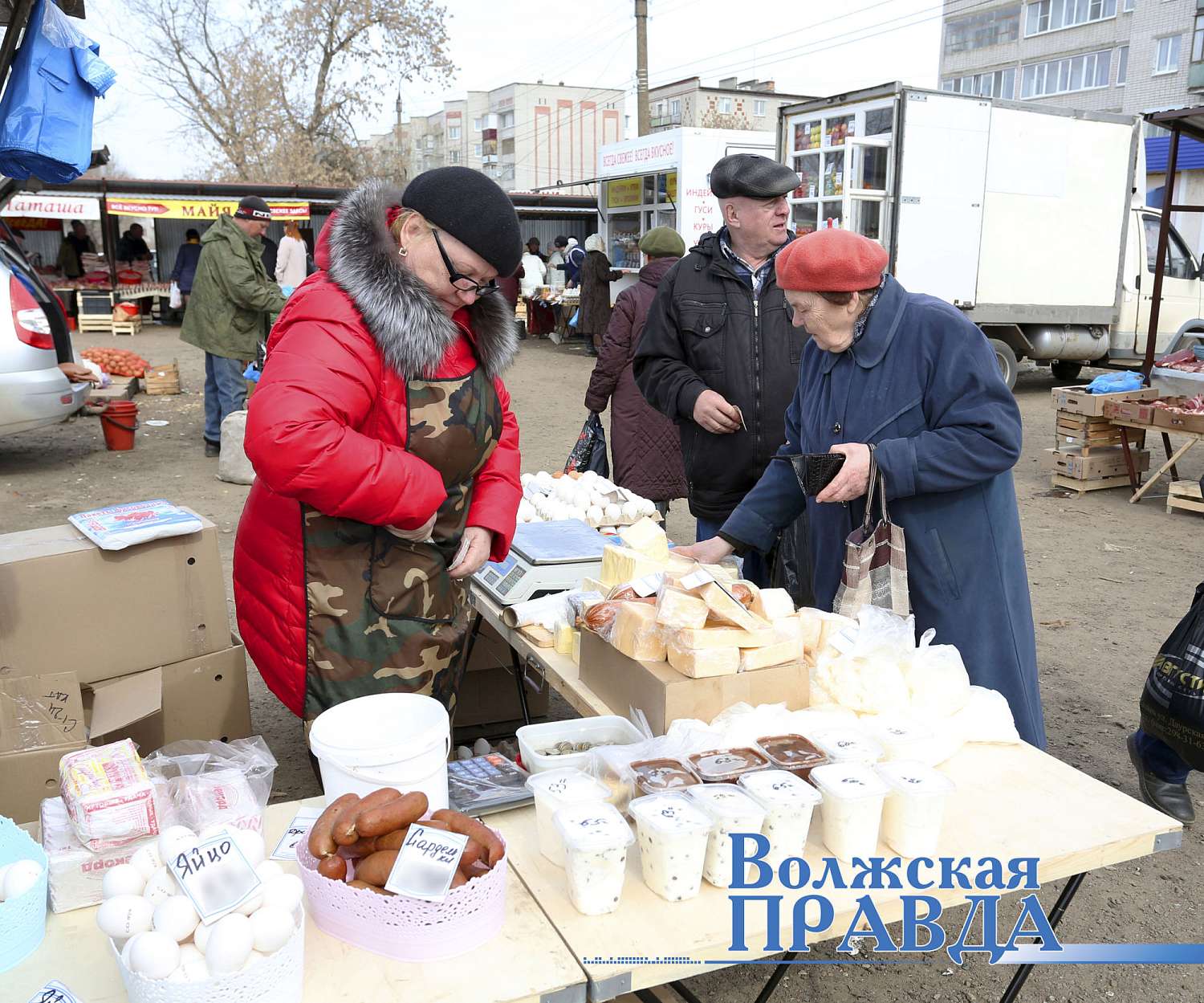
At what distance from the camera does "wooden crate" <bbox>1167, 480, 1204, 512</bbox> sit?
282 inches

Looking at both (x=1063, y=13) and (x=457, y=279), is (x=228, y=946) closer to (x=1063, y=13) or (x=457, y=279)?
(x=457, y=279)

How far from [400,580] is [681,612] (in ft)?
2.55

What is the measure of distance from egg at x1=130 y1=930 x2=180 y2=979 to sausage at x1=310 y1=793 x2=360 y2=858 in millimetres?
253

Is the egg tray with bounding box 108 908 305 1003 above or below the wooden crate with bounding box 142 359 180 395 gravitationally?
above

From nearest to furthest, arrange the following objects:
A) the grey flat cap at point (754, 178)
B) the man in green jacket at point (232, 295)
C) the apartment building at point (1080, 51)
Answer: the grey flat cap at point (754, 178) → the man in green jacket at point (232, 295) → the apartment building at point (1080, 51)

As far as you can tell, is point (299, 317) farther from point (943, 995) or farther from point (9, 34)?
point (943, 995)

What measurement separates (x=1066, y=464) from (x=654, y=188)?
360 inches

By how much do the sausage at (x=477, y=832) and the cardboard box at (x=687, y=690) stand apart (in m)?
0.59

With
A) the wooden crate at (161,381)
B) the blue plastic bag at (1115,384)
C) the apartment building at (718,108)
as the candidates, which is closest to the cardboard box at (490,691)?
the blue plastic bag at (1115,384)

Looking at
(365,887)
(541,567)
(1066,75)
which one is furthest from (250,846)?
(1066,75)

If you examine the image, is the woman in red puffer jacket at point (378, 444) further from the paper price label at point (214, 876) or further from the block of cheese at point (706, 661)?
the paper price label at point (214, 876)

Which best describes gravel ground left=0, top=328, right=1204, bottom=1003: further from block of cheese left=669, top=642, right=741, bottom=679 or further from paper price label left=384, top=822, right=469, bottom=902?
paper price label left=384, top=822, right=469, bottom=902

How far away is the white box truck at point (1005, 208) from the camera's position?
10.3 metres

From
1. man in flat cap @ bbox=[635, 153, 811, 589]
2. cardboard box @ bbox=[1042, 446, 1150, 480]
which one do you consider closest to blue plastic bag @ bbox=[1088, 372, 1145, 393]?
cardboard box @ bbox=[1042, 446, 1150, 480]
